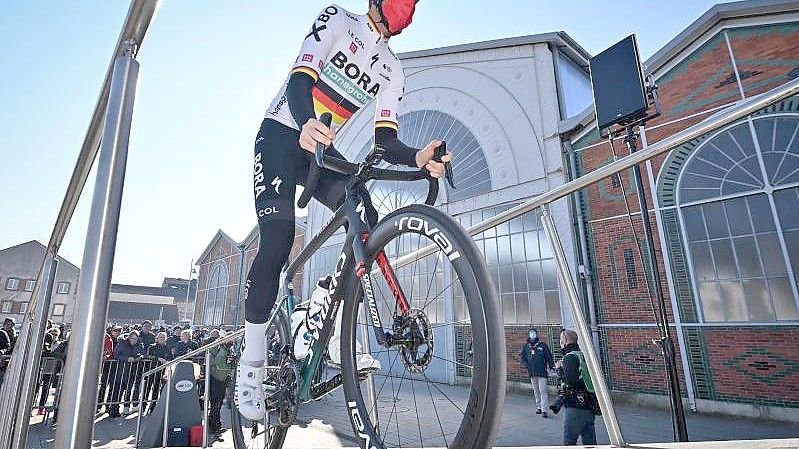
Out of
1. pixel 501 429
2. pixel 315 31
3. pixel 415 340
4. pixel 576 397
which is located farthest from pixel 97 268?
pixel 501 429

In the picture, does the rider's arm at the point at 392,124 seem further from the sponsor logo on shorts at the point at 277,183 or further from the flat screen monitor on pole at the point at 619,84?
the flat screen monitor on pole at the point at 619,84

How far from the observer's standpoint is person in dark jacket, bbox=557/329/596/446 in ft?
16.8

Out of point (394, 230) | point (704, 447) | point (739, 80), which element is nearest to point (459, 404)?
point (394, 230)

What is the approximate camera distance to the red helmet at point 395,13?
209 centimetres

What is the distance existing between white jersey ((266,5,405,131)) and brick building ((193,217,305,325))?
24.9m

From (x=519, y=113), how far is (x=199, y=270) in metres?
29.7

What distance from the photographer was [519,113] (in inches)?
578

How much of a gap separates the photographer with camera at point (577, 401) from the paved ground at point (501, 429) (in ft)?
6.23

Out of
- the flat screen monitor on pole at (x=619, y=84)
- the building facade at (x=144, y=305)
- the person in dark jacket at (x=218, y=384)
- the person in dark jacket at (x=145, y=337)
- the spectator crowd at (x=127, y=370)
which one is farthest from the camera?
the building facade at (x=144, y=305)

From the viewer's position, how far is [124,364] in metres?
8.98

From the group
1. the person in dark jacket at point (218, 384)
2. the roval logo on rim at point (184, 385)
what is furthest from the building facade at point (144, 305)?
the roval logo on rim at point (184, 385)

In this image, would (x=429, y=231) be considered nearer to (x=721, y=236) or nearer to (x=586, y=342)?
(x=586, y=342)

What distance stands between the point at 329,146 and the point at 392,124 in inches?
16.0

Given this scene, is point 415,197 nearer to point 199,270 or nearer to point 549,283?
point 549,283
